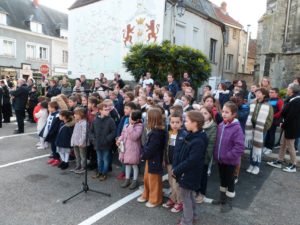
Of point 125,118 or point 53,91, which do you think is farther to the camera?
point 53,91

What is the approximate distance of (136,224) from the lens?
3.88 m

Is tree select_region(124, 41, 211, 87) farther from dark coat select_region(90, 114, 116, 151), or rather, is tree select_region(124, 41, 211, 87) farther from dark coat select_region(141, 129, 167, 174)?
dark coat select_region(141, 129, 167, 174)

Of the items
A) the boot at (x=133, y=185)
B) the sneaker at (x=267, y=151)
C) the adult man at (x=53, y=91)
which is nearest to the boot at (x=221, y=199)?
the boot at (x=133, y=185)

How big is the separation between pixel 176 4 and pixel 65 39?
24197 mm

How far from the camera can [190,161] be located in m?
3.63

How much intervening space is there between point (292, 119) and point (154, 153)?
348cm

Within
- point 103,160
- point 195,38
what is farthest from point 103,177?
point 195,38

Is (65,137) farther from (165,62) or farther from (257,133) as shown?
(165,62)

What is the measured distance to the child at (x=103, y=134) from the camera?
5426 mm

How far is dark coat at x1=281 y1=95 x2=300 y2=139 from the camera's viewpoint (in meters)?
6.00

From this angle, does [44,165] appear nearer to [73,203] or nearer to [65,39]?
[73,203]

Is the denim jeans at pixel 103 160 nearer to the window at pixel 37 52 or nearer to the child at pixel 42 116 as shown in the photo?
the child at pixel 42 116

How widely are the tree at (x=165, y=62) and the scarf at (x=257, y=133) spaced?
22.1 ft

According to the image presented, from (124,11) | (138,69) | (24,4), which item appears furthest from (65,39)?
(138,69)
